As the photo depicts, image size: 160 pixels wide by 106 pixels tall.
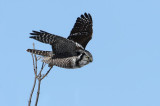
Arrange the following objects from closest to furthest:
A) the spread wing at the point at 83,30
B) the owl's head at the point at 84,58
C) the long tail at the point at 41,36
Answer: the long tail at the point at 41,36 < the owl's head at the point at 84,58 < the spread wing at the point at 83,30

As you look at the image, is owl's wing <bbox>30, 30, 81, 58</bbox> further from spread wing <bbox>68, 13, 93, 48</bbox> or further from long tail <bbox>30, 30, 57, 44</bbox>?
spread wing <bbox>68, 13, 93, 48</bbox>

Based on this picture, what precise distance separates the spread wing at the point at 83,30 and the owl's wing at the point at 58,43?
2.05ft

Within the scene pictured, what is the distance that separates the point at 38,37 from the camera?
5262 mm

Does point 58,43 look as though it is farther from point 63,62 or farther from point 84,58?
point 84,58

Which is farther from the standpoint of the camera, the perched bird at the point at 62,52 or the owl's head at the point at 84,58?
the owl's head at the point at 84,58

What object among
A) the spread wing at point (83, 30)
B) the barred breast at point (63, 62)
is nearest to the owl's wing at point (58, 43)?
the barred breast at point (63, 62)

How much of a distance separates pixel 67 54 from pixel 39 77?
1.43 metres

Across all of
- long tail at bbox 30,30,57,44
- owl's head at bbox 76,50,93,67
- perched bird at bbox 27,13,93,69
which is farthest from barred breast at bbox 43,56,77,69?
long tail at bbox 30,30,57,44

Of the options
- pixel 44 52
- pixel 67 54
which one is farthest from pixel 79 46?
pixel 44 52

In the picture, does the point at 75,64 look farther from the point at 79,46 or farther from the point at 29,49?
the point at 29,49

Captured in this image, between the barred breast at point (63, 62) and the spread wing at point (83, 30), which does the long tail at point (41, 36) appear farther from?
the spread wing at point (83, 30)

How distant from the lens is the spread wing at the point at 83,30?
20.9ft

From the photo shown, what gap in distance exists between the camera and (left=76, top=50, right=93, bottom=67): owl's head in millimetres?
5512

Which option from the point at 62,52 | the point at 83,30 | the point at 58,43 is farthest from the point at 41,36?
the point at 83,30
